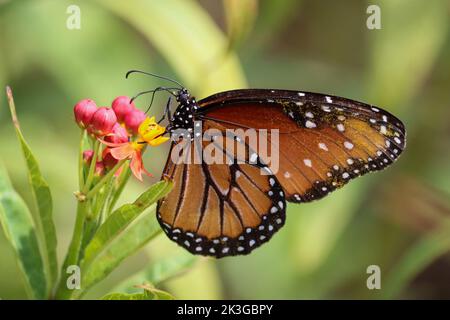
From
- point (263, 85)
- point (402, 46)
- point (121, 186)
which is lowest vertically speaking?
point (121, 186)

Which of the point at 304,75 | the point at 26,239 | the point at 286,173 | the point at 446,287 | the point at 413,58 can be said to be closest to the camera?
the point at 26,239

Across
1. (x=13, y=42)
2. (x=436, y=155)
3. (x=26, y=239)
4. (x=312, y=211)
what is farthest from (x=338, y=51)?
(x=26, y=239)

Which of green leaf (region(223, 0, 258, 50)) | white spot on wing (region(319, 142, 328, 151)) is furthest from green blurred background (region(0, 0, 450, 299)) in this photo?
white spot on wing (region(319, 142, 328, 151))

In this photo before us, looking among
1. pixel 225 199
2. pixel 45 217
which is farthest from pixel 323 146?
pixel 45 217

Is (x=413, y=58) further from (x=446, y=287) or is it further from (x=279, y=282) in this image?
(x=446, y=287)

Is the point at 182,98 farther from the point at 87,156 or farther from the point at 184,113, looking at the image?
the point at 87,156

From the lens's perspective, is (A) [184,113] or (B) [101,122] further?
(A) [184,113]
